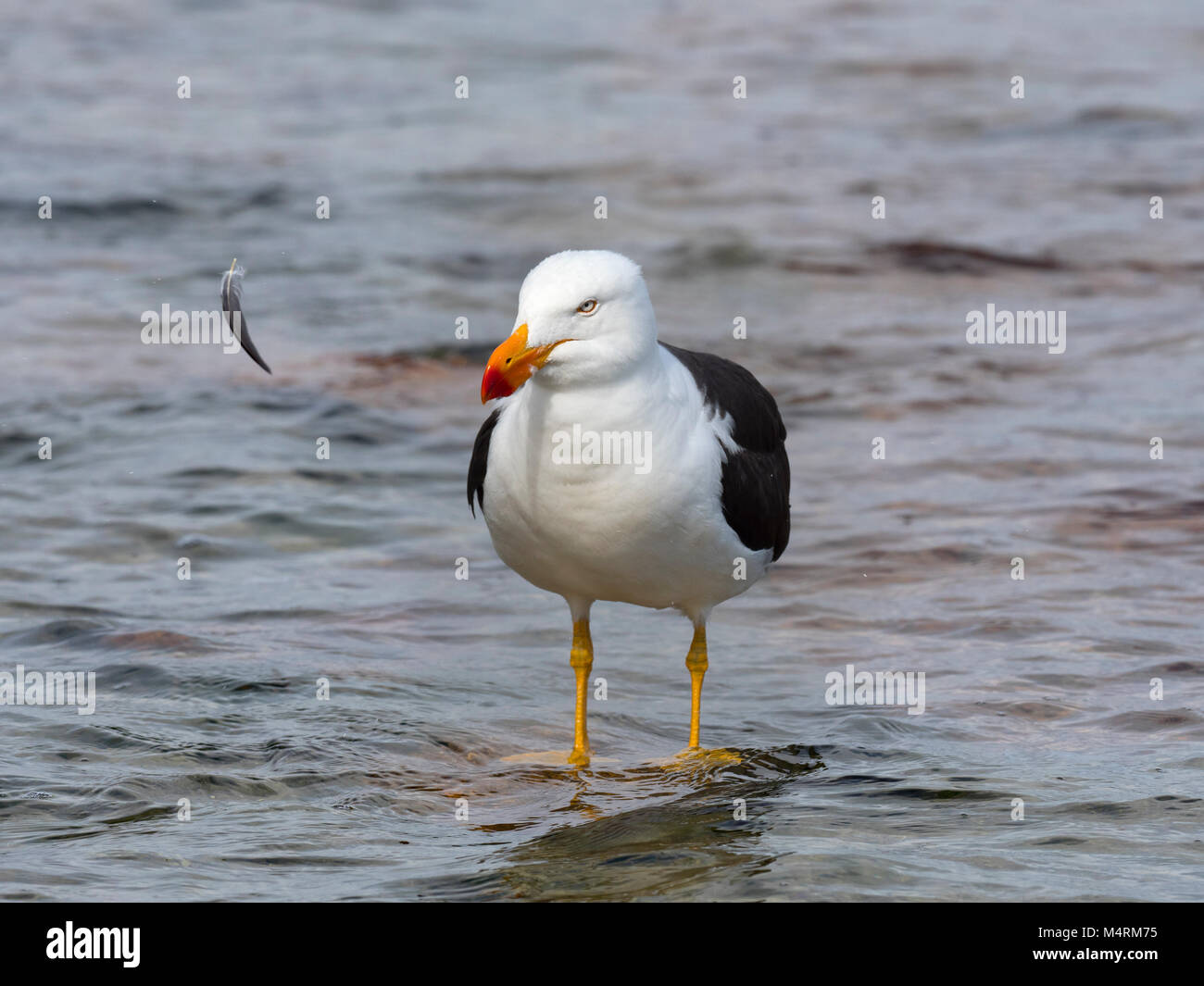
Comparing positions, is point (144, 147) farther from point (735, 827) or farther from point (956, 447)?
point (735, 827)

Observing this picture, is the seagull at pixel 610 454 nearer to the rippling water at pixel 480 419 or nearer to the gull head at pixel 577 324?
the gull head at pixel 577 324

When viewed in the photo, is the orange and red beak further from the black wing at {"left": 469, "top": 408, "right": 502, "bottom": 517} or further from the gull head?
the black wing at {"left": 469, "top": 408, "right": 502, "bottom": 517}

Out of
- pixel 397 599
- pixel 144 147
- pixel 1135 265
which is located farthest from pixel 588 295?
pixel 144 147

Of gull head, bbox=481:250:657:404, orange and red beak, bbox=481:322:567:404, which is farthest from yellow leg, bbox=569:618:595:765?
orange and red beak, bbox=481:322:567:404

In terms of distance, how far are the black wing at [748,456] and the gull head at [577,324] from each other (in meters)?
0.73

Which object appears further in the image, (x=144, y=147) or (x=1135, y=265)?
(x=144, y=147)

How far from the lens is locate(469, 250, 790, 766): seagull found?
615 centimetres

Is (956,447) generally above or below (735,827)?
above

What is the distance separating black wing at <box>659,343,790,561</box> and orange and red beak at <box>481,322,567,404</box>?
1.05 m

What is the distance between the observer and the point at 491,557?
10258 mm

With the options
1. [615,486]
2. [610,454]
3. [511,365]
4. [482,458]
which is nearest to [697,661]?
[482,458]

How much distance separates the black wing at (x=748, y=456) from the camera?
271 inches
